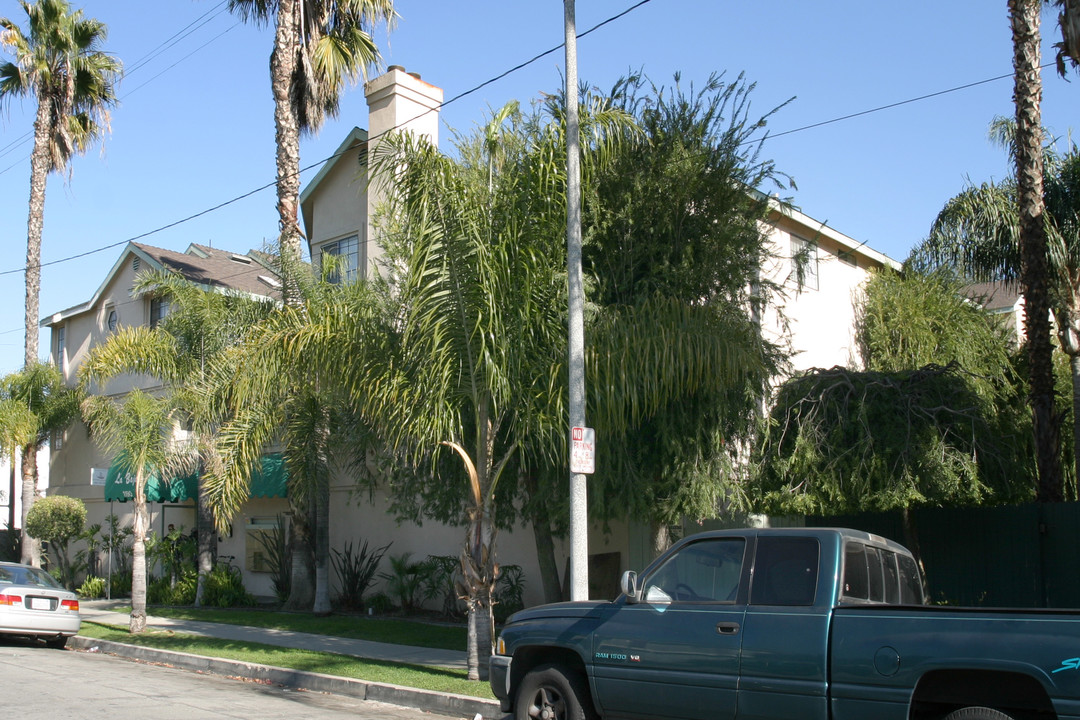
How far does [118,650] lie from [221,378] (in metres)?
4.59

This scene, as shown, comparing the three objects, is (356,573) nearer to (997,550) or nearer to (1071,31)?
(997,550)

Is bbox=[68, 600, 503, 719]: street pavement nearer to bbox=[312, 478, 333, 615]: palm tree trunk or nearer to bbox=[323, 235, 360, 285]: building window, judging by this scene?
bbox=[312, 478, 333, 615]: palm tree trunk

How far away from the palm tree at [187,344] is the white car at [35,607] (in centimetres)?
287

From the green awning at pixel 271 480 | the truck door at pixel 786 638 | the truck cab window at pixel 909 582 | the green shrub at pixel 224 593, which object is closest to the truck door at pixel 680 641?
the truck door at pixel 786 638

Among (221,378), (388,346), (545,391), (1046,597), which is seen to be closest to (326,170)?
(221,378)

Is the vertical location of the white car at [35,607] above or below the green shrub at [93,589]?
above

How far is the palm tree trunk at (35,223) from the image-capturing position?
25422 millimetres

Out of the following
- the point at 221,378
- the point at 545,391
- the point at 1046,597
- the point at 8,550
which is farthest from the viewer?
the point at 8,550

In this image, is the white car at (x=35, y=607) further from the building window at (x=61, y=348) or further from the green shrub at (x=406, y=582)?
the building window at (x=61, y=348)

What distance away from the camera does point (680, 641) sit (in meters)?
6.55

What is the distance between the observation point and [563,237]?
37.7 feet

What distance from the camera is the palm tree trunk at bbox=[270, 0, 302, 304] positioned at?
1859 cm

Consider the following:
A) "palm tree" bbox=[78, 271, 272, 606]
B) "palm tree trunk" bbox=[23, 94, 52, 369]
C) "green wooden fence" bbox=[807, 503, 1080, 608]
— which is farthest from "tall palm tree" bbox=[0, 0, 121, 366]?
"green wooden fence" bbox=[807, 503, 1080, 608]

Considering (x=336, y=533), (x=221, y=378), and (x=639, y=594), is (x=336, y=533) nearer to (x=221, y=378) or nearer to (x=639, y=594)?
(x=221, y=378)
